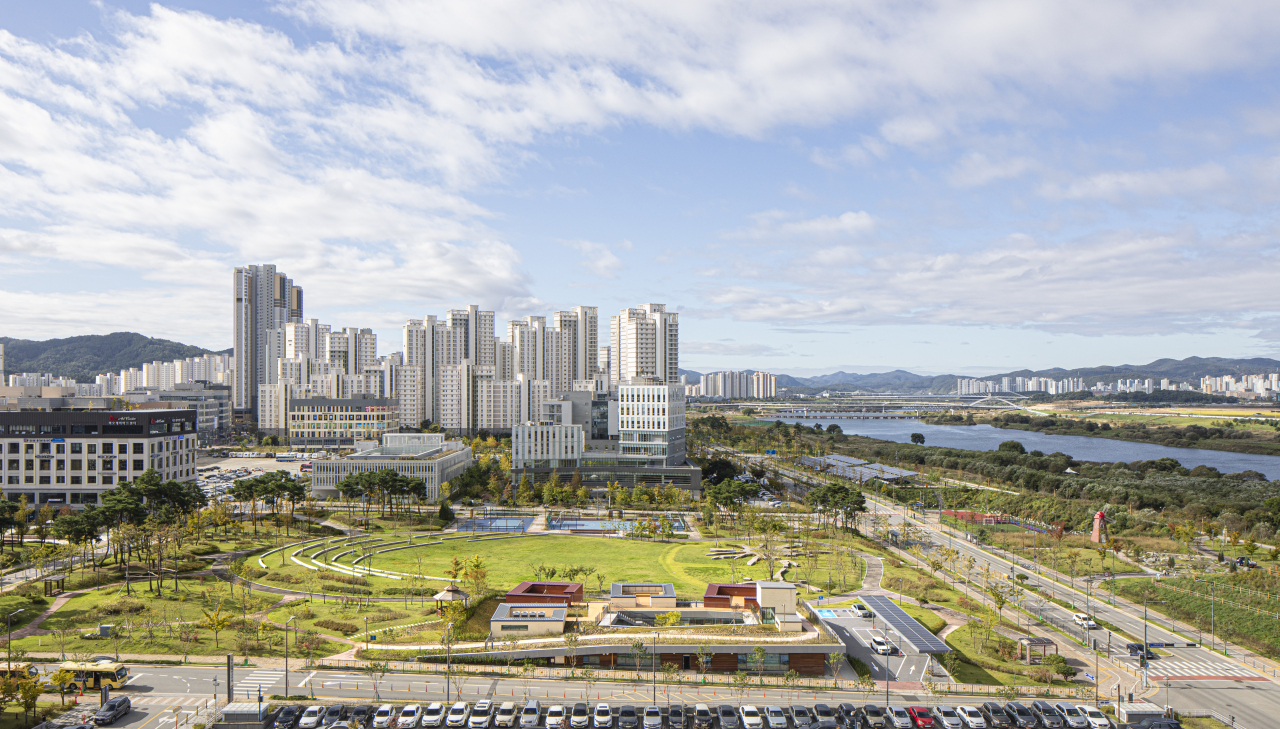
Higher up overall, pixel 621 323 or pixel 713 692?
pixel 621 323

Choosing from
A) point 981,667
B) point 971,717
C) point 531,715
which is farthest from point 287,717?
point 981,667

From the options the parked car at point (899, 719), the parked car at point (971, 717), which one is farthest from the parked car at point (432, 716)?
the parked car at point (971, 717)

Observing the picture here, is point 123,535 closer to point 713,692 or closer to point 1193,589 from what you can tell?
point 713,692

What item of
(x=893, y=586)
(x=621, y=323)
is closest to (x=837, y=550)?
(x=893, y=586)

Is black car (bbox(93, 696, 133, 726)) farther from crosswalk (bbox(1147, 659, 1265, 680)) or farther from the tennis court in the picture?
crosswalk (bbox(1147, 659, 1265, 680))

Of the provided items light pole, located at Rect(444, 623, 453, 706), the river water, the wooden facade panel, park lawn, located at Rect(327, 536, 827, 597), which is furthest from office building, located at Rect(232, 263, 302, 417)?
the wooden facade panel

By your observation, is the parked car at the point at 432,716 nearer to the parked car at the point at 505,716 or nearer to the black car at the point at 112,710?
the parked car at the point at 505,716
